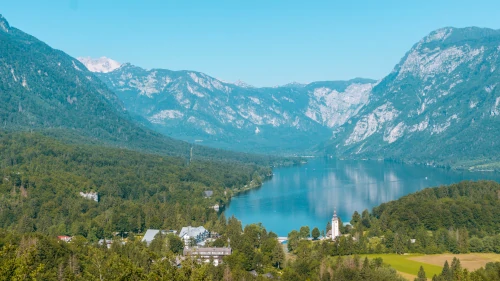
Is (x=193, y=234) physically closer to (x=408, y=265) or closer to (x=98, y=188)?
(x=408, y=265)

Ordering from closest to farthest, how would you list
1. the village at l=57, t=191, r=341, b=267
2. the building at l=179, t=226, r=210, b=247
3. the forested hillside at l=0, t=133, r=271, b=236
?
the village at l=57, t=191, r=341, b=267, the building at l=179, t=226, r=210, b=247, the forested hillside at l=0, t=133, r=271, b=236

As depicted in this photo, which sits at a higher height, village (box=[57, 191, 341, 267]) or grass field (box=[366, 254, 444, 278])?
village (box=[57, 191, 341, 267])

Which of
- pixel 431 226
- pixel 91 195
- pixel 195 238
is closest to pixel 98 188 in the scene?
pixel 91 195

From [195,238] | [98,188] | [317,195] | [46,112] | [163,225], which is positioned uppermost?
[46,112]

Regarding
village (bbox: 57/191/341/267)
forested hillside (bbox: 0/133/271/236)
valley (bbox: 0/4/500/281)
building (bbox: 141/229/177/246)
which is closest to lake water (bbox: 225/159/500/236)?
valley (bbox: 0/4/500/281)

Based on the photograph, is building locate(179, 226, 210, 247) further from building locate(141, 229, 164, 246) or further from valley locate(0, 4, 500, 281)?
building locate(141, 229, 164, 246)

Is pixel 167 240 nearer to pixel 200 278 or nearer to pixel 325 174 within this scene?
pixel 200 278
